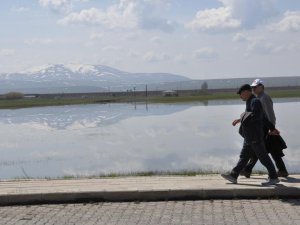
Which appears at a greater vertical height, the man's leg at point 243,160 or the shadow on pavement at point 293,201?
the man's leg at point 243,160

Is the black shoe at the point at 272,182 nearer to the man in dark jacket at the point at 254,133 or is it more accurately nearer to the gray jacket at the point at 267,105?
the man in dark jacket at the point at 254,133

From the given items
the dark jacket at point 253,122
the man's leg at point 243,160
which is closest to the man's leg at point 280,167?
the man's leg at point 243,160

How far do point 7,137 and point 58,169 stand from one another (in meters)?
12.5

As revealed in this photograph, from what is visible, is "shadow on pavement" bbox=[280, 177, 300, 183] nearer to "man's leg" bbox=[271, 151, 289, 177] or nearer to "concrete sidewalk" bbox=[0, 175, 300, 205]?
"concrete sidewalk" bbox=[0, 175, 300, 205]

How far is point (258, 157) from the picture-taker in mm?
9180

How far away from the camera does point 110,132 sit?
28125 millimetres

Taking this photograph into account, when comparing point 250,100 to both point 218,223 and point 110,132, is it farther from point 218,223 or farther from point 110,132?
point 110,132

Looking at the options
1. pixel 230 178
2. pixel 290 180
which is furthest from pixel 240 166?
pixel 290 180

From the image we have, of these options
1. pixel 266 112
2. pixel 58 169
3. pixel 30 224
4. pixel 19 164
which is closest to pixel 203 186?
pixel 266 112

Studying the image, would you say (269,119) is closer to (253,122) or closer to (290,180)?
(253,122)

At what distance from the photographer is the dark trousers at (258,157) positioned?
904 cm

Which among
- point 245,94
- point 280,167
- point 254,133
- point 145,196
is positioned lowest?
point 145,196

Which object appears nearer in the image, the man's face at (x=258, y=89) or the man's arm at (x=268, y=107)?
the man's face at (x=258, y=89)

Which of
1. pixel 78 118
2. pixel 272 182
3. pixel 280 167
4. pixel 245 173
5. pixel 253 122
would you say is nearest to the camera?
pixel 272 182
